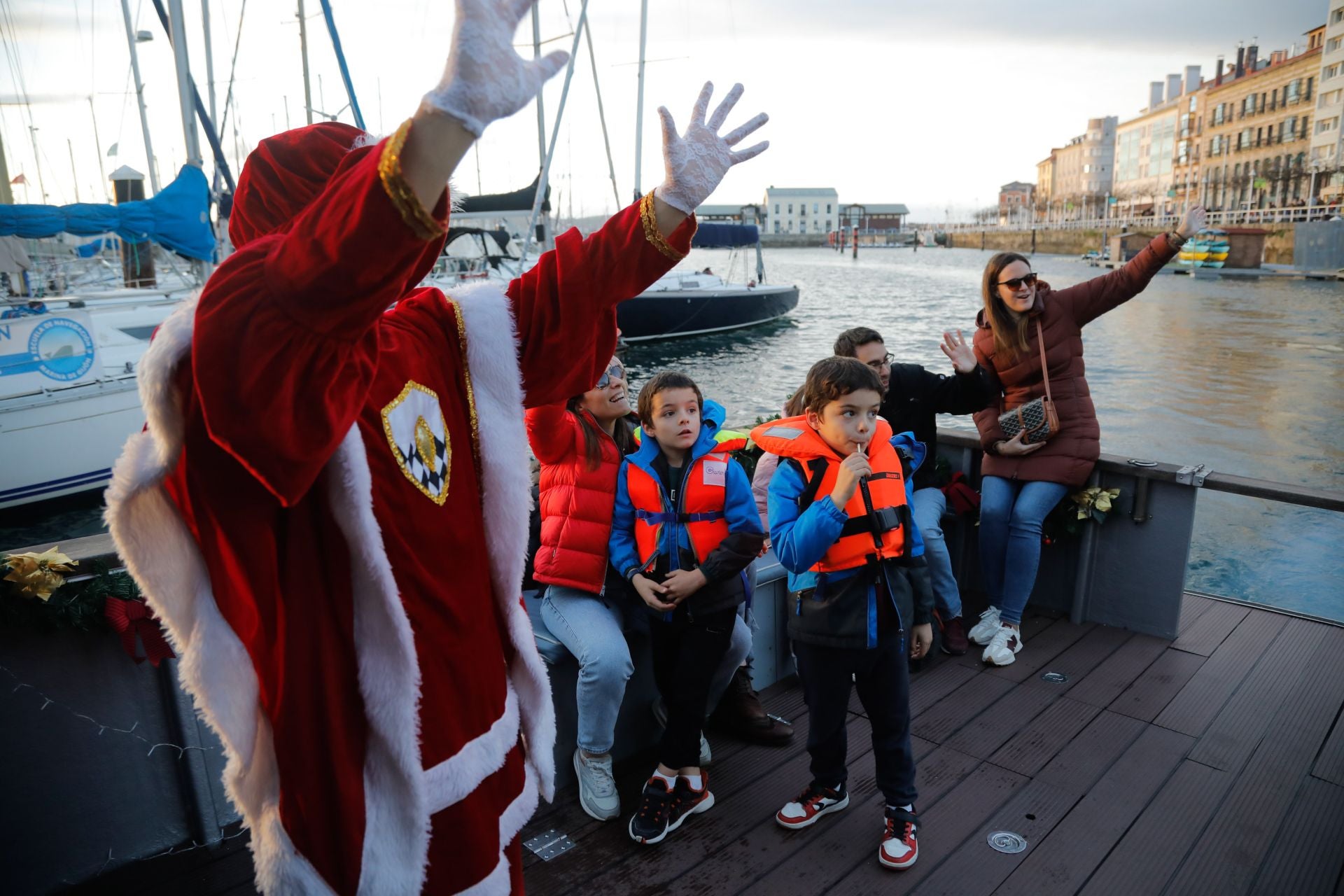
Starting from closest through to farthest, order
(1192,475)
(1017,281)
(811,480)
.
Answer: 1. (811,480)
2. (1192,475)
3. (1017,281)

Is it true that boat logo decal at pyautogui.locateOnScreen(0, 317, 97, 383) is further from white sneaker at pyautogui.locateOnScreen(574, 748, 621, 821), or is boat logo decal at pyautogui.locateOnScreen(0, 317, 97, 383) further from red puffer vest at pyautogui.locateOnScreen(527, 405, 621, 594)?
white sneaker at pyautogui.locateOnScreen(574, 748, 621, 821)

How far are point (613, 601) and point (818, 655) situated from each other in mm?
694

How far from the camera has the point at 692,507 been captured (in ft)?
8.47

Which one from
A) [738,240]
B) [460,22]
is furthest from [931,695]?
[738,240]

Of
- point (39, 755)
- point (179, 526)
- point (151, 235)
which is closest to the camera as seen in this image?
point (179, 526)

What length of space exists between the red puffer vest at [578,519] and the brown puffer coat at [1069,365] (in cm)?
197

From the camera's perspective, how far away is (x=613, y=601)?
2734 millimetres

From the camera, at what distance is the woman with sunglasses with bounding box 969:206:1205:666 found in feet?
11.8

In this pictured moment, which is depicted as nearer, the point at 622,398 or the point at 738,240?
the point at 622,398

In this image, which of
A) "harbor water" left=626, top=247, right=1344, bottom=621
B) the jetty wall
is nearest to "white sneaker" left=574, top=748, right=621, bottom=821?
"harbor water" left=626, top=247, right=1344, bottom=621

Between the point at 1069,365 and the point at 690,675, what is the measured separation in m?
2.23

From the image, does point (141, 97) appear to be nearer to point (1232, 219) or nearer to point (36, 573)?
point (36, 573)

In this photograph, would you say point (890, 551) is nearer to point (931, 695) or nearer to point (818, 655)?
point (818, 655)

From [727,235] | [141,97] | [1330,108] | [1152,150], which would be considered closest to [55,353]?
[141,97]
